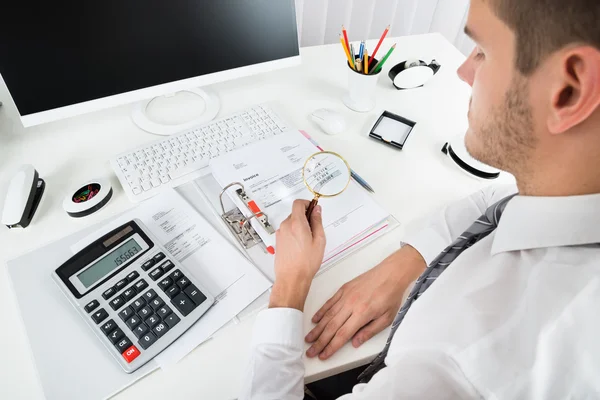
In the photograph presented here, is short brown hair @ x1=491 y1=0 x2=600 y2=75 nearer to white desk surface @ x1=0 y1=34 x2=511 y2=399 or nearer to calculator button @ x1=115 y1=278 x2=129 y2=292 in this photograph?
white desk surface @ x1=0 y1=34 x2=511 y2=399

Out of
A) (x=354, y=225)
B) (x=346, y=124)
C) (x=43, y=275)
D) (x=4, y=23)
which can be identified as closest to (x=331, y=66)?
(x=346, y=124)

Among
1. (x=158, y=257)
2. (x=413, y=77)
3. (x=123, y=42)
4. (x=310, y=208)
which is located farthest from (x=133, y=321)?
(x=413, y=77)

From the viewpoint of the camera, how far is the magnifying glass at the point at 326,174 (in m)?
0.87

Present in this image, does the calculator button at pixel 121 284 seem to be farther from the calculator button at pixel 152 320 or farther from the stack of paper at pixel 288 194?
the stack of paper at pixel 288 194

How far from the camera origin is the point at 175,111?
3.53 feet

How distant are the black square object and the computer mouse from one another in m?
0.08

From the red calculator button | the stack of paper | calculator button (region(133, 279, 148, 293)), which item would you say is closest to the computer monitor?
the stack of paper

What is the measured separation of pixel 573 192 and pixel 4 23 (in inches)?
40.4

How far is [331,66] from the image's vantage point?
125 cm

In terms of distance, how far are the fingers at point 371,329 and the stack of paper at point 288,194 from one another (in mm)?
140

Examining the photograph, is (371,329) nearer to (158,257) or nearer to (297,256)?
(297,256)

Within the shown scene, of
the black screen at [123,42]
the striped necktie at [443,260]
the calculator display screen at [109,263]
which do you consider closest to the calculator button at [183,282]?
the calculator display screen at [109,263]

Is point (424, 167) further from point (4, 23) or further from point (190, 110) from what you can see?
point (4, 23)

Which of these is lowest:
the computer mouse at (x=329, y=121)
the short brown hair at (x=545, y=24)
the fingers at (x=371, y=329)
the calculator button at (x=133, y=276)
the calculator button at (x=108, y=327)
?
the fingers at (x=371, y=329)
